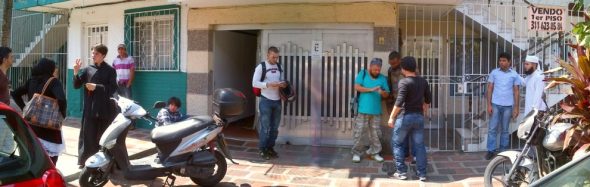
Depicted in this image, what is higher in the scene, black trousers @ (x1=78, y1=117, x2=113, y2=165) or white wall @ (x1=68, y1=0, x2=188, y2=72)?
white wall @ (x1=68, y1=0, x2=188, y2=72)

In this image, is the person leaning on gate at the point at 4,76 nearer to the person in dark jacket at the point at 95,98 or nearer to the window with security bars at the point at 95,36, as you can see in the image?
the person in dark jacket at the point at 95,98

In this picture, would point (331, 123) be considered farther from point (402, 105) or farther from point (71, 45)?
point (71, 45)

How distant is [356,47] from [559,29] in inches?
122

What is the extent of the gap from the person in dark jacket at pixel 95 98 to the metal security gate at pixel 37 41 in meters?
5.89

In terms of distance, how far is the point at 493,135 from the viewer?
726 cm

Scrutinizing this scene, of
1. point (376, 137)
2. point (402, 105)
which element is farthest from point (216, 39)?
point (402, 105)

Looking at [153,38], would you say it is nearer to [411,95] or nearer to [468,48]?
[411,95]

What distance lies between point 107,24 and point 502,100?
7787 mm

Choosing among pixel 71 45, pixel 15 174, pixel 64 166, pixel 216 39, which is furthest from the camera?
pixel 71 45

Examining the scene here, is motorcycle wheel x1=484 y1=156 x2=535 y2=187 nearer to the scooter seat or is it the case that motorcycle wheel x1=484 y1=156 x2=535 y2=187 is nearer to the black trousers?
the scooter seat

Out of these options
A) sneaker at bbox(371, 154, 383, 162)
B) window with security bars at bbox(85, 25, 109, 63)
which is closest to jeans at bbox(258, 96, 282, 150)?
sneaker at bbox(371, 154, 383, 162)

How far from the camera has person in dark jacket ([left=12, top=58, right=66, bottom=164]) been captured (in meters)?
Answer: 5.29

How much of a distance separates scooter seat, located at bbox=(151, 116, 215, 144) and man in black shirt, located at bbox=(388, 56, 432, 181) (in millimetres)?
2283

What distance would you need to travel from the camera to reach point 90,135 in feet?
20.0
